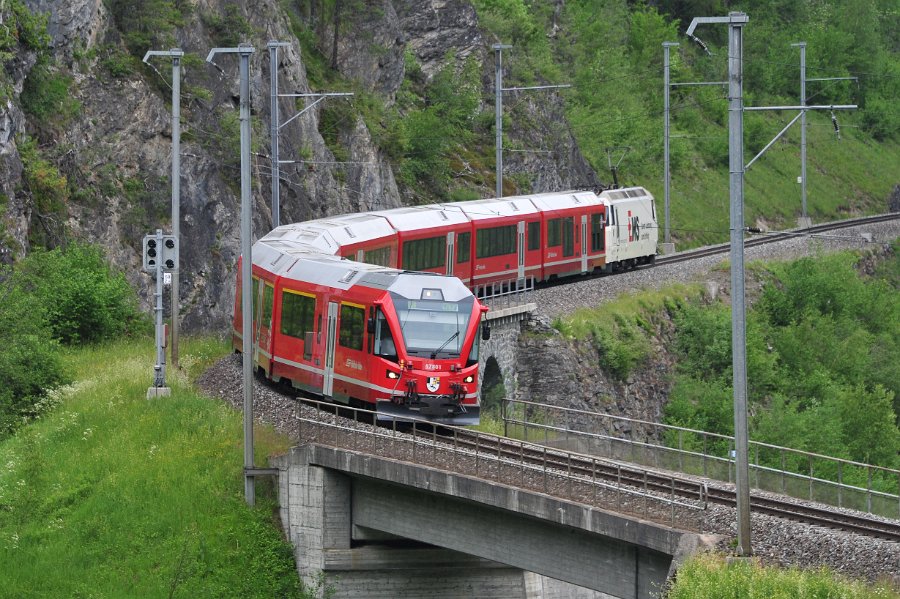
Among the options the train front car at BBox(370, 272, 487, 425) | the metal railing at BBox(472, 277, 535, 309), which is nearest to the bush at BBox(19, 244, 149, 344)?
the metal railing at BBox(472, 277, 535, 309)

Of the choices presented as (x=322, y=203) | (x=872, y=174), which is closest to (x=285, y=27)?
(x=322, y=203)

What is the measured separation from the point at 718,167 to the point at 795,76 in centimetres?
1759

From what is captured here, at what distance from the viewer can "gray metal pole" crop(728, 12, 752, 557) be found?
70.5ft

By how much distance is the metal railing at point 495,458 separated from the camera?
23.3 metres

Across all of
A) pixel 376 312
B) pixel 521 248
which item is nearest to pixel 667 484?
pixel 376 312

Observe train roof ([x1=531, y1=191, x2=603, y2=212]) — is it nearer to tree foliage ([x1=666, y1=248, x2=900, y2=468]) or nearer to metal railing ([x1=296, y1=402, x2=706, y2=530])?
tree foliage ([x1=666, y1=248, x2=900, y2=468])

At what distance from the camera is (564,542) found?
24469 millimetres

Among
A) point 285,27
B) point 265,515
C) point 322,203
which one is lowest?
point 265,515

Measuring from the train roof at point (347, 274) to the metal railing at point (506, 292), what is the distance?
9.43 metres

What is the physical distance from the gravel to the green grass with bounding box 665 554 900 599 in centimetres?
74

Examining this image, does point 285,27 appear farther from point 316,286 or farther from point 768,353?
point 316,286

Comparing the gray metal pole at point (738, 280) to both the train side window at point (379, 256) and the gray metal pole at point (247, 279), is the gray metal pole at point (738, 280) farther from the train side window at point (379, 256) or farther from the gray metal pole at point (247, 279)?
the train side window at point (379, 256)

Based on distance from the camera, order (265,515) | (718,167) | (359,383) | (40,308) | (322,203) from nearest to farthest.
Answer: (265,515)
(359,383)
(40,308)
(322,203)
(718,167)

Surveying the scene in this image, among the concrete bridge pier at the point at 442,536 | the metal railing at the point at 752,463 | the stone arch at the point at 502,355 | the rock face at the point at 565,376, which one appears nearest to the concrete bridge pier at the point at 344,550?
the concrete bridge pier at the point at 442,536
